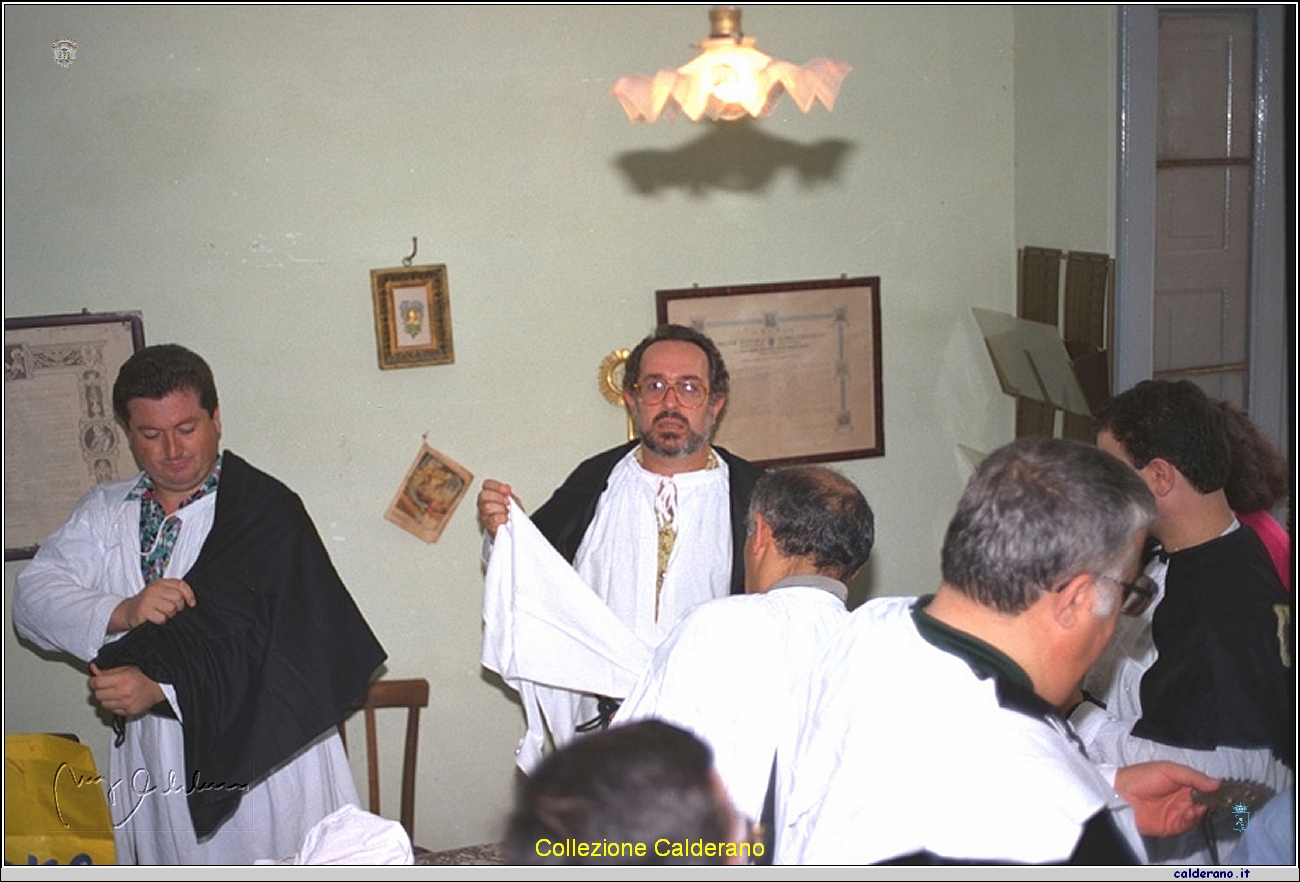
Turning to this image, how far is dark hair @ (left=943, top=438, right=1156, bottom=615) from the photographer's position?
6.45 feet

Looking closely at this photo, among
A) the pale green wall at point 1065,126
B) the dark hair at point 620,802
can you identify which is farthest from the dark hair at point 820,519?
the pale green wall at point 1065,126

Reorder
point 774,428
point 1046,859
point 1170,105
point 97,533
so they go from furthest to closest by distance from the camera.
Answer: point 774,428 → point 1170,105 → point 97,533 → point 1046,859

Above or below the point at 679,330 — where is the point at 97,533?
below

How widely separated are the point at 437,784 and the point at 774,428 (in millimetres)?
1771

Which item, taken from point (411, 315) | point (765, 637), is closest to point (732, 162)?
point (411, 315)

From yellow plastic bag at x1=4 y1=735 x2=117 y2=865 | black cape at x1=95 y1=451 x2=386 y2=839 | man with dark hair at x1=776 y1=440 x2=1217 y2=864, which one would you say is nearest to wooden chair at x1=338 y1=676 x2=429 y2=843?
black cape at x1=95 y1=451 x2=386 y2=839

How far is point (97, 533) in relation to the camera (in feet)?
12.5

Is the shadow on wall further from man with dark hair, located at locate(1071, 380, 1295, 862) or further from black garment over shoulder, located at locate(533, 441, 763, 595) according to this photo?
man with dark hair, located at locate(1071, 380, 1295, 862)

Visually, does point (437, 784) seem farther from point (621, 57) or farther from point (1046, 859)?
point (1046, 859)

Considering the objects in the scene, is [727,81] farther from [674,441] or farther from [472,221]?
[472,221]

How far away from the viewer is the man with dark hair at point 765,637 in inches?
102

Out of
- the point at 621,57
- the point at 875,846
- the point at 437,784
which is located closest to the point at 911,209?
the point at 621,57

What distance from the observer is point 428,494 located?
463cm

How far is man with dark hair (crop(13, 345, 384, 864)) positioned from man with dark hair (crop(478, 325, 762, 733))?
2.07ft
